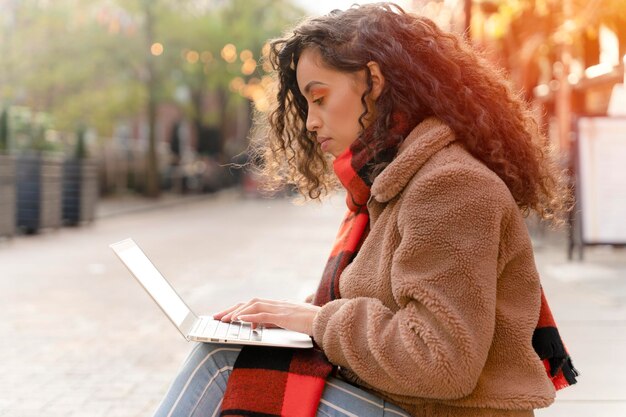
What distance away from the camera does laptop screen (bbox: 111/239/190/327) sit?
224cm

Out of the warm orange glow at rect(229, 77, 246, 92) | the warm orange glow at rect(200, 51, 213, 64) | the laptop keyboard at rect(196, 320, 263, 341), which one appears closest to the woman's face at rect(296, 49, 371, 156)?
the laptop keyboard at rect(196, 320, 263, 341)

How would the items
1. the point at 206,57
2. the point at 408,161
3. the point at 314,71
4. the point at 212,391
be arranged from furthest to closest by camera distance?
the point at 206,57
the point at 314,71
the point at 212,391
the point at 408,161

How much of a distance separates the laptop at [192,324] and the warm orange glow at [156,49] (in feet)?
82.7

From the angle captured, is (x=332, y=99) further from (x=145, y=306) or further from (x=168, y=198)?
(x=168, y=198)

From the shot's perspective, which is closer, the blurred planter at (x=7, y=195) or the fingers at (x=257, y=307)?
the fingers at (x=257, y=307)

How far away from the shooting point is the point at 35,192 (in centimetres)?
1480

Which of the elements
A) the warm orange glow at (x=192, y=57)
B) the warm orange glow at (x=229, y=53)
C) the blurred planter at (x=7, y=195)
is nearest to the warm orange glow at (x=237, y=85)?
the warm orange glow at (x=229, y=53)

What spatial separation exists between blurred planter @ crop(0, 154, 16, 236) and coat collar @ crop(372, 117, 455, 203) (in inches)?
472

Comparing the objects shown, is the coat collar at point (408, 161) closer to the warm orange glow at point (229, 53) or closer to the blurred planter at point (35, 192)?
the blurred planter at point (35, 192)

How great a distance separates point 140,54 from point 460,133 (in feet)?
83.6

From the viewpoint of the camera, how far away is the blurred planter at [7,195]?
1321 centimetres

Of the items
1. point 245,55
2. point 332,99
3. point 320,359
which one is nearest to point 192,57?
point 245,55

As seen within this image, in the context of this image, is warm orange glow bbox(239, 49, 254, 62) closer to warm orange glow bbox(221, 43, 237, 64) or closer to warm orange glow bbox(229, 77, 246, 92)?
warm orange glow bbox(221, 43, 237, 64)

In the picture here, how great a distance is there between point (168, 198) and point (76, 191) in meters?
12.7
